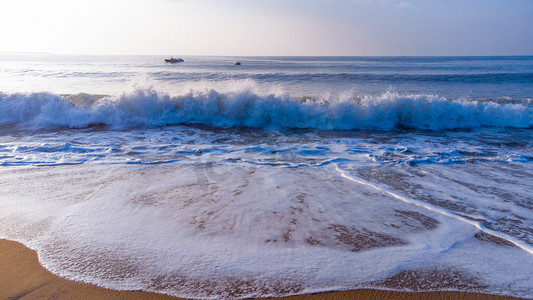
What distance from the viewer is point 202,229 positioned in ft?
10.4

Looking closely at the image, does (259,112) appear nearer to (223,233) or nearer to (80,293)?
(223,233)

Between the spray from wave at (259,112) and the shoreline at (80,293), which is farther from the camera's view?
the spray from wave at (259,112)

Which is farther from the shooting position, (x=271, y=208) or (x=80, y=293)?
(x=271, y=208)

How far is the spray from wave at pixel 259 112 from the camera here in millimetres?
9930

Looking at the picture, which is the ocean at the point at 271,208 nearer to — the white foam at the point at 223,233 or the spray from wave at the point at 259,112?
the white foam at the point at 223,233

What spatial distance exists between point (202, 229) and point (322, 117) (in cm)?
782

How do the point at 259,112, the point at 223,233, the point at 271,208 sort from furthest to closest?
the point at 259,112 → the point at 271,208 → the point at 223,233

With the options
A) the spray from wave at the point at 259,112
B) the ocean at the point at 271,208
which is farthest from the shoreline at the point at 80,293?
the spray from wave at the point at 259,112

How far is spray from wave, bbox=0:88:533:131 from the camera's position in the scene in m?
9.93

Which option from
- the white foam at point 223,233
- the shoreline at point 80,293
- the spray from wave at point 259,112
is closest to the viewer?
the shoreline at point 80,293

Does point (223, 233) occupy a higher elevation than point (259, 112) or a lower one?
lower

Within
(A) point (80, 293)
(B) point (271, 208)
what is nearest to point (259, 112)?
(B) point (271, 208)

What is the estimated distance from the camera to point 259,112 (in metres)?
10.4

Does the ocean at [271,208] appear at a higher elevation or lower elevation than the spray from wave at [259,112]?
lower
